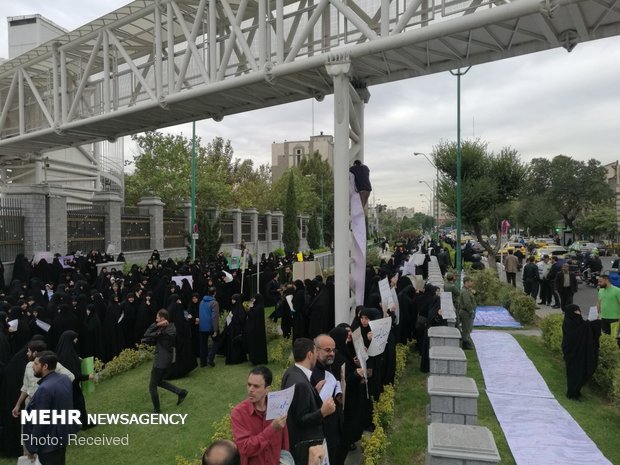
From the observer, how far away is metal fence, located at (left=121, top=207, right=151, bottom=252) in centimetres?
2217

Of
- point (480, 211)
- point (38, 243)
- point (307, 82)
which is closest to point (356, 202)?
point (307, 82)

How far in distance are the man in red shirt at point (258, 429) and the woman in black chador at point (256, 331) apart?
592 centimetres

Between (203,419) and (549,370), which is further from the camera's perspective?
(549,370)

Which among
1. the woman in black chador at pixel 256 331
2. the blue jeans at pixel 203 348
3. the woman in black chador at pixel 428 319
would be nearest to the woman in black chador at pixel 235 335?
the woman in black chador at pixel 256 331

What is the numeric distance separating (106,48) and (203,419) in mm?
9364

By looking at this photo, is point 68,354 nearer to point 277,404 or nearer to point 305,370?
point 305,370

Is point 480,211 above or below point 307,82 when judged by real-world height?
below

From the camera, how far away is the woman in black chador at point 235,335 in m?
9.51

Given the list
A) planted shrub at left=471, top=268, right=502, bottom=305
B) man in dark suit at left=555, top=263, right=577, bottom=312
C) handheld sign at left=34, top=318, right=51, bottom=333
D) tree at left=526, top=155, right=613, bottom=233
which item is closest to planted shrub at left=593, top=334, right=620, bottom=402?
man in dark suit at left=555, top=263, right=577, bottom=312

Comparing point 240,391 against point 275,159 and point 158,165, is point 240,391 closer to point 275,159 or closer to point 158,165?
point 158,165

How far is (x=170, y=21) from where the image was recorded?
10242 millimetres

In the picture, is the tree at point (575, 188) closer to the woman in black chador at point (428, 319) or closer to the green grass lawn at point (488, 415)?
the woman in black chador at point (428, 319)

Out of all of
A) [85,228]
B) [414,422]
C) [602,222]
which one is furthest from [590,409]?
[602,222]

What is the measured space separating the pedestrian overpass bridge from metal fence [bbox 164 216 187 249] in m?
11.7
